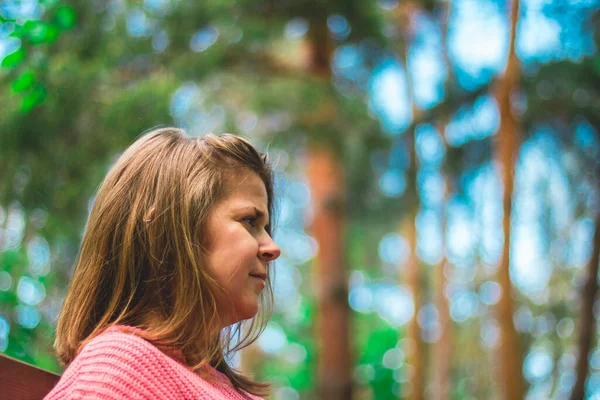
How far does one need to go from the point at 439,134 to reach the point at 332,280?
1964mm

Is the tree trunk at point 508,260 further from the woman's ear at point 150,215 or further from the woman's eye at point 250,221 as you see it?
the woman's ear at point 150,215

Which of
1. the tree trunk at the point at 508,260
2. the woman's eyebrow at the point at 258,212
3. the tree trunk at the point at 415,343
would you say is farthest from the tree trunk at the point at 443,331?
the woman's eyebrow at the point at 258,212

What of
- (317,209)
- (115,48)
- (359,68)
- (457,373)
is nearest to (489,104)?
(359,68)

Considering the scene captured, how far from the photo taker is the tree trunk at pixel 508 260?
16.1 feet

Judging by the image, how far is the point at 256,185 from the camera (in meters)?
1.43

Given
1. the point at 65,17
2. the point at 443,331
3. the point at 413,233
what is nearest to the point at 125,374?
the point at 65,17

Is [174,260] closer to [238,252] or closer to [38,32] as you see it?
[238,252]

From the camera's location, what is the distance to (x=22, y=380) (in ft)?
3.92

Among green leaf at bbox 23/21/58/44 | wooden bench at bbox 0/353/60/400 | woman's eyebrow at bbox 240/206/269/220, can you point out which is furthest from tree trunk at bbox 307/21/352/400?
wooden bench at bbox 0/353/60/400

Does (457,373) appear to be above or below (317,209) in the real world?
below

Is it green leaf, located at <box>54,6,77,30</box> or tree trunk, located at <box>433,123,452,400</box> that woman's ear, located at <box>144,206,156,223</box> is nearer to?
green leaf, located at <box>54,6,77,30</box>

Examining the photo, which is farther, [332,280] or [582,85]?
[332,280]

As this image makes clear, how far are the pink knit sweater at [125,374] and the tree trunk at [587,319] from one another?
4.12m

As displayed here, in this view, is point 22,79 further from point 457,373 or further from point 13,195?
point 457,373
